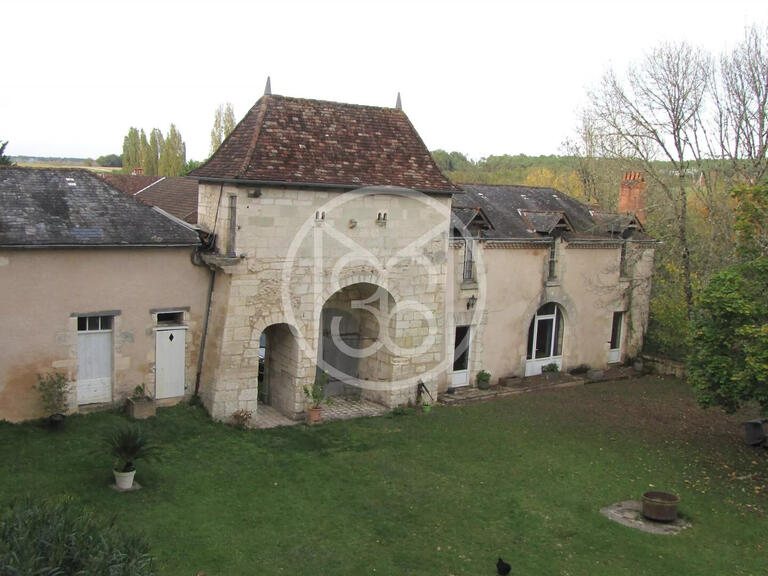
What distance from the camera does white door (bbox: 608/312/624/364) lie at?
2481 cm

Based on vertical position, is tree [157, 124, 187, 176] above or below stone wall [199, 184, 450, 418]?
above

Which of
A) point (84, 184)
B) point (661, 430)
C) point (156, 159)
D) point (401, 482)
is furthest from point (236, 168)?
→ point (156, 159)

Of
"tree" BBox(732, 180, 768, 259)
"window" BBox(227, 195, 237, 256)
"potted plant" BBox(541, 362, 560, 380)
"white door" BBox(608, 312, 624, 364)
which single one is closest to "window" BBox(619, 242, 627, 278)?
"white door" BBox(608, 312, 624, 364)

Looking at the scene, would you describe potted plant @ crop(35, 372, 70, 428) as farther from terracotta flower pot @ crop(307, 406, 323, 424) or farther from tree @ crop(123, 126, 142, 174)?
tree @ crop(123, 126, 142, 174)

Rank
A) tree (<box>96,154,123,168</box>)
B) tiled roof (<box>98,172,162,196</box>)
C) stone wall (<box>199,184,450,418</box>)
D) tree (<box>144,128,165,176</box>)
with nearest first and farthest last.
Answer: stone wall (<box>199,184,450,418</box>), tiled roof (<box>98,172,162,196</box>), tree (<box>144,128,165,176</box>), tree (<box>96,154,123,168</box>)

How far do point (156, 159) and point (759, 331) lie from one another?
1908 inches

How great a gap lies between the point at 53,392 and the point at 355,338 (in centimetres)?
816

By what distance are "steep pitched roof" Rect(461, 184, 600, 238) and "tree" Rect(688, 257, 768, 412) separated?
24.5 feet

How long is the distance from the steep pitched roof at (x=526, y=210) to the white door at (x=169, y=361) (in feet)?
31.3

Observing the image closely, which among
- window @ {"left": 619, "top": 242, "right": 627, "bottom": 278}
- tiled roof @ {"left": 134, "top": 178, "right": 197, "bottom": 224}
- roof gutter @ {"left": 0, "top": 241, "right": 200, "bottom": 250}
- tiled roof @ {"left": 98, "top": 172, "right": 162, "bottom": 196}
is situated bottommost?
window @ {"left": 619, "top": 242, "right": 627, "bottom": 278}

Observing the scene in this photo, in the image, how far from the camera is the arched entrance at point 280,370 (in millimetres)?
17188

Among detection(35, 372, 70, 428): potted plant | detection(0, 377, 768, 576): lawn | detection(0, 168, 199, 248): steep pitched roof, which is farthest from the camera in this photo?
detection(35, 372, 70, 428): potted plant

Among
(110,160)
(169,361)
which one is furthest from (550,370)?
(110,160)

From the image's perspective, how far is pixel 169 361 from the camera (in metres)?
16.2
